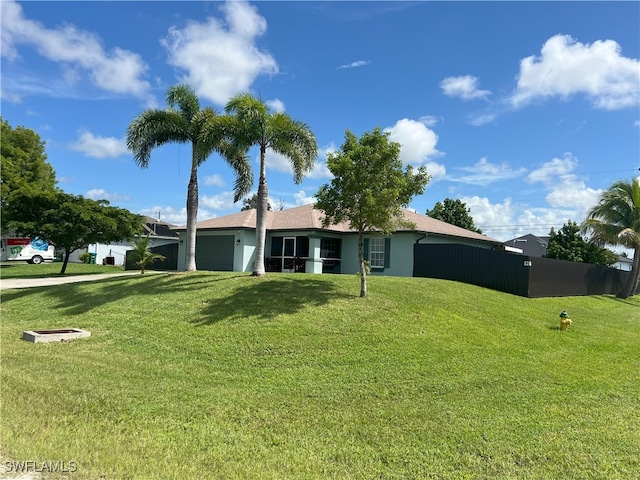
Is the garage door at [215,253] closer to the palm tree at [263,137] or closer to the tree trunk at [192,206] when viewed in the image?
the tree trunk at [192,206]

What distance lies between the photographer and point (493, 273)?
1716 centimetres

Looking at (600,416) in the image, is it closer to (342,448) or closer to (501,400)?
(501,400)

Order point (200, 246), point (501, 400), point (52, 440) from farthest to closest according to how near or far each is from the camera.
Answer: point (200, 246)
point (501, 400)
point (52, 440)

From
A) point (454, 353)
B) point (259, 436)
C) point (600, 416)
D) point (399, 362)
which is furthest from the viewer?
point (454, 353)

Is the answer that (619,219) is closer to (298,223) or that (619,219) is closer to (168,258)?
(298,223)

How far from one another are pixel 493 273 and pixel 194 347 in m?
12.4

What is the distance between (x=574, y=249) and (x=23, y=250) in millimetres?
45095

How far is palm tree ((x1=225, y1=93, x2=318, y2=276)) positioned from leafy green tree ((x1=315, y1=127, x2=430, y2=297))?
124 inches

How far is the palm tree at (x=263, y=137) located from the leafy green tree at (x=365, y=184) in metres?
3.14

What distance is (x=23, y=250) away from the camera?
37594 millimetres

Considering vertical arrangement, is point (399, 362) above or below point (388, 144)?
below

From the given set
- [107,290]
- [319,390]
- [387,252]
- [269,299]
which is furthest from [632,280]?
[107,290]

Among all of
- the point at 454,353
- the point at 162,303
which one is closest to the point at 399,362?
the point at 454,353

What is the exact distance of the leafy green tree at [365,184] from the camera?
11.3m
